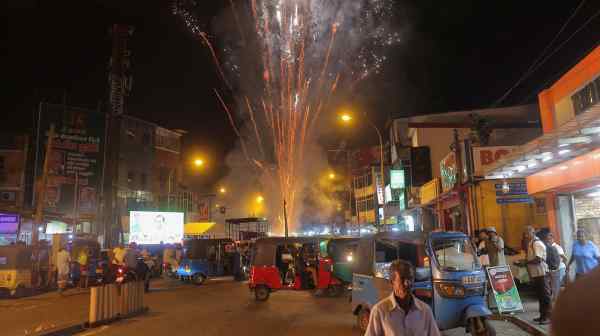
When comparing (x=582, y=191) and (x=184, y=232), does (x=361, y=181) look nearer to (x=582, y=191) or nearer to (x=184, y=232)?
(x=184, y=232)

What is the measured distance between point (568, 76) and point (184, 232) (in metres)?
27.8

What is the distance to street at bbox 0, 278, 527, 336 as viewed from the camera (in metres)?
10.1

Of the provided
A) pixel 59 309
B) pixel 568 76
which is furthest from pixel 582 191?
pixel 59 309

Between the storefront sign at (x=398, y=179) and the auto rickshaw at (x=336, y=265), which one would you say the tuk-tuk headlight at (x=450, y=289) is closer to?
the auto rickshaw at (x=336, y=265)

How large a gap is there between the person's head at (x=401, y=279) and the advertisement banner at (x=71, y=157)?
33358 mm

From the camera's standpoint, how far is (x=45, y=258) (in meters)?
20.1

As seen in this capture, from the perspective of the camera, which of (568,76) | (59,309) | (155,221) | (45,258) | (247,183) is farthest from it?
(247,183)

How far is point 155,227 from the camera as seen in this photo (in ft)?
103

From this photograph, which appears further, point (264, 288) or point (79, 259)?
point (79, 259)

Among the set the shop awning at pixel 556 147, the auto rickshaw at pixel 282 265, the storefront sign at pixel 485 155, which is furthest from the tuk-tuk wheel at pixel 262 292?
the storefront sign at pixel 485 155

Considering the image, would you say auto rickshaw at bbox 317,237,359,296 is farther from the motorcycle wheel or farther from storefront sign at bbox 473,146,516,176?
the motorcycle wheel

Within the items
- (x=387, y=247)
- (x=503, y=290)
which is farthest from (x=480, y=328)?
(x=503, y=290)

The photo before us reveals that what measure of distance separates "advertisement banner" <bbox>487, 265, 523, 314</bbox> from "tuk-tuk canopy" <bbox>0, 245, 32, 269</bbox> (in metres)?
16.9

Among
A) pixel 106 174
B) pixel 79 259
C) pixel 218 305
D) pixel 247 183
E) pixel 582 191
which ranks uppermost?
pixel 247 183
